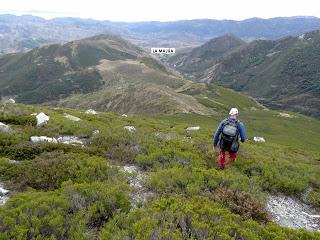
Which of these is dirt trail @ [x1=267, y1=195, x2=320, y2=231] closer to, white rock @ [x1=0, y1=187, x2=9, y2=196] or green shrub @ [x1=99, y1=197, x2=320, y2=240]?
green shrub @ [x1=99, y1=197, x2=320, y2=240]

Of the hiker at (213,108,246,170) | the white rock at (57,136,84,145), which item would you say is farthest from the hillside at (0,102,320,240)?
the hiker at (213,108,246,170)

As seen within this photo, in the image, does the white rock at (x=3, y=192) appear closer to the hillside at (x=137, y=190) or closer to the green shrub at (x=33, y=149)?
the hillside at (x=137, y=190)

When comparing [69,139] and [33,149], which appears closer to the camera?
[33,149]

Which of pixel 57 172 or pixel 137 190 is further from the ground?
pixel 57 172

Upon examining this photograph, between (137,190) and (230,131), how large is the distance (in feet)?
17.7

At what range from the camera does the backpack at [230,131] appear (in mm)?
15320

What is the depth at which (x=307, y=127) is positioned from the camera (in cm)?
13912

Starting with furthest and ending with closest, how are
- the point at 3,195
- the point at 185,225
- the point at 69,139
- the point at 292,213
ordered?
the point at 69,139
the point at 292,213
the point at 3,195
the point at 185,225

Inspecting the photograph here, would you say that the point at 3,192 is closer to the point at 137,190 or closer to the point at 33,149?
the point at 33,149

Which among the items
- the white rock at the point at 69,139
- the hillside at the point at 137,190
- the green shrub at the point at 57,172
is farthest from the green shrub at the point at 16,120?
the green shrub at the point at 57,172

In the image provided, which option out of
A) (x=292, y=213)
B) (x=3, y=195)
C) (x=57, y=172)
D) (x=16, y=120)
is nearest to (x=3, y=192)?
(x=3, y=195)

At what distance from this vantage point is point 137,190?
11.9 m

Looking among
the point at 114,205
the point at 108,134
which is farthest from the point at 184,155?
the point at 114,205

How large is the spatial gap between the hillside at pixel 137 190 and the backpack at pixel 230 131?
1331 mm
